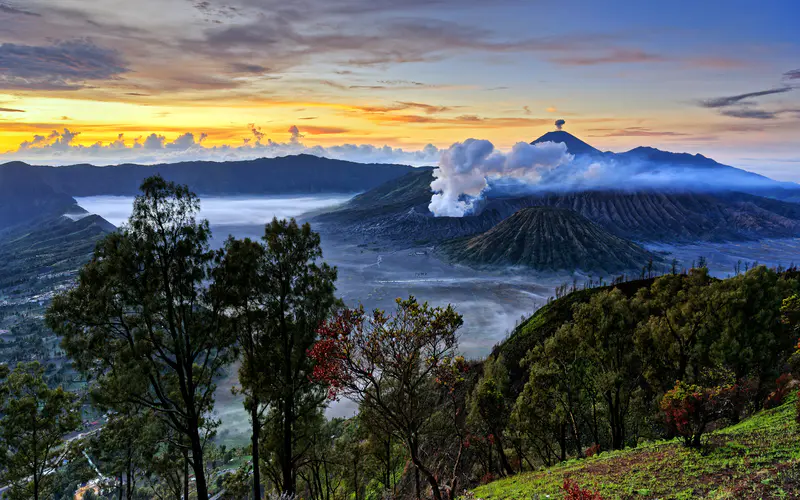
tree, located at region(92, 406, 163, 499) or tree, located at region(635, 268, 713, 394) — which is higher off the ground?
tree, located at region(635, 268, 713, 394)

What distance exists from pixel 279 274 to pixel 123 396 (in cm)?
803

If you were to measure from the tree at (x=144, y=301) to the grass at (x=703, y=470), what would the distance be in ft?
53.7

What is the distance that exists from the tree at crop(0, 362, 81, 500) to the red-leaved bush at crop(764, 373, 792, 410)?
136 feet

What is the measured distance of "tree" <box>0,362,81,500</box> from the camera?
830 inches

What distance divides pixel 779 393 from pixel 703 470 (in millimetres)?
18988

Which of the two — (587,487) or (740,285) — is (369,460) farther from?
(740,285)

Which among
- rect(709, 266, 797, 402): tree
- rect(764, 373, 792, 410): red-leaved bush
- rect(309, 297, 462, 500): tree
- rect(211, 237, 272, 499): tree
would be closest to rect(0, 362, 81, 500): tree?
rect(211, 237, 272, 499): tree

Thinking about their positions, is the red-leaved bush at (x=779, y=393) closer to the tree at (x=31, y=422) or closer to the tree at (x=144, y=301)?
the tree at (x=144, y=301)

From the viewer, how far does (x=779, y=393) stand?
97.7ft

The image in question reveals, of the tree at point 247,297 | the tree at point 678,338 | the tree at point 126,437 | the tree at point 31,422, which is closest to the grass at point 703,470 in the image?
the tree at point 678,338

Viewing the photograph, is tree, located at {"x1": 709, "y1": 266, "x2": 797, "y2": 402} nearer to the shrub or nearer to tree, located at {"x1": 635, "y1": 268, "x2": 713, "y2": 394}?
tree, located at {"x1": 635, "y1": 268, "x2": 713, "y2": 394}

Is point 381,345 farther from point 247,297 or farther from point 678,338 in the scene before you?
point 678,338

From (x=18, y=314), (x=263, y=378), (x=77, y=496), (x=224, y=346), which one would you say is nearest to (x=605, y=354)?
(x=263, y=378)

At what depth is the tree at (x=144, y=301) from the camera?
1606 cm
